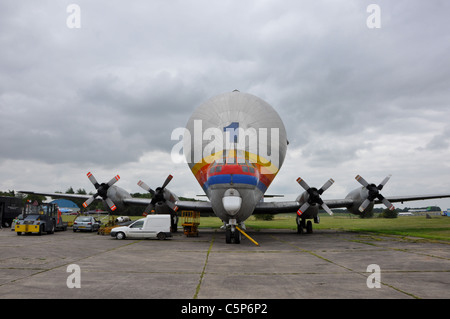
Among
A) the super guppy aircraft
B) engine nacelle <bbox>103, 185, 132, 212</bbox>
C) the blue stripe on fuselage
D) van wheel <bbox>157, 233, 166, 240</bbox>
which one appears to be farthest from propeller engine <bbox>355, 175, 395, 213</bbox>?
engine nacelle <bbox>103, 185, 132, 212</bbox>

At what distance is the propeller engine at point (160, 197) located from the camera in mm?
23703

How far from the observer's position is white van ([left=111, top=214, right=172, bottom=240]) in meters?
19.2

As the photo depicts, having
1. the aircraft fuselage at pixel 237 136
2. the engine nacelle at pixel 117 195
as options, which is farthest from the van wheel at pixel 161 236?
the engine nacelle at pixel 117 195

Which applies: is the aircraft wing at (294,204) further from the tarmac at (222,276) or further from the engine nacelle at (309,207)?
the tarmac at (222,276)

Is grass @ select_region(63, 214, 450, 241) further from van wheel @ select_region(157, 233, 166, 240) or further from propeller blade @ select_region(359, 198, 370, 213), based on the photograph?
van wheel @ select_region(157, 233, 166, 240)

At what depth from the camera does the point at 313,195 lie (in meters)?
22.1

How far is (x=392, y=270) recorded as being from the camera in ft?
29.7

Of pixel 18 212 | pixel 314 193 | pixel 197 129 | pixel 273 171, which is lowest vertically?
pixel 18 212

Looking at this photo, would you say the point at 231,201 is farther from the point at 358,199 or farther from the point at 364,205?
the point at 358,199

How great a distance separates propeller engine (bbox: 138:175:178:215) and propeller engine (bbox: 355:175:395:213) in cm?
1435

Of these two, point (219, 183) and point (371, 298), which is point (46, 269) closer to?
point (371, 298)

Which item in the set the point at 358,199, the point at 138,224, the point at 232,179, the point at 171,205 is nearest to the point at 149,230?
the point at 138,224
